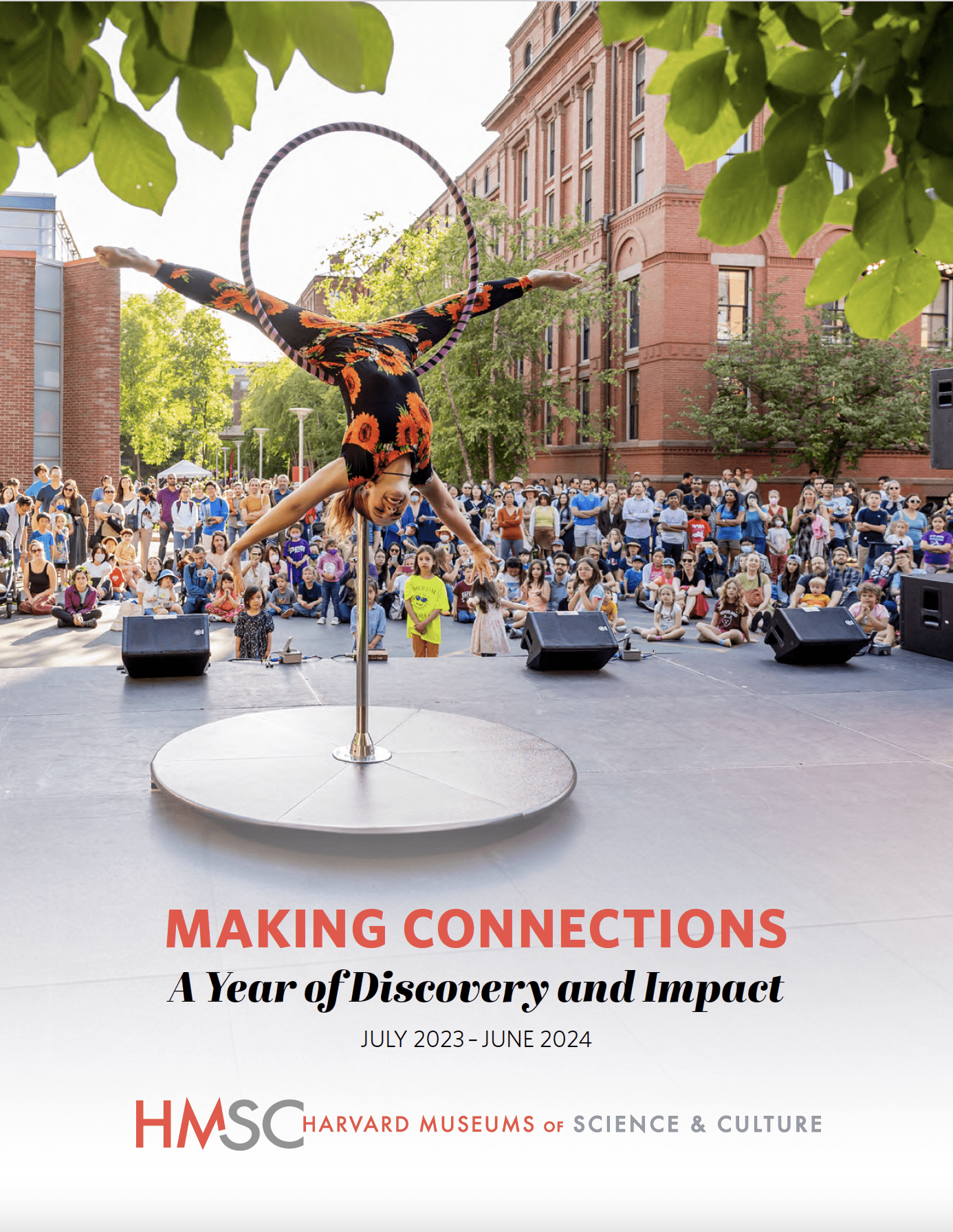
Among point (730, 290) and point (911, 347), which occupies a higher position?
point (730, 290)

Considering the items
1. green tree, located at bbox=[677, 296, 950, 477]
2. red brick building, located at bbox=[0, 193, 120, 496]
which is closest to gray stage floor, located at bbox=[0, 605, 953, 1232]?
green tree, located at bbox=[677, 296, 950, 477]

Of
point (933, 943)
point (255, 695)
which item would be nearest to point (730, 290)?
point (255, 695)

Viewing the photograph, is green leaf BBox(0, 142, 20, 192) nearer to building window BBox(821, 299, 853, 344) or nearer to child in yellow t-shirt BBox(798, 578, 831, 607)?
child in yellow t-shirt BBox(798, 578, 831, 607)

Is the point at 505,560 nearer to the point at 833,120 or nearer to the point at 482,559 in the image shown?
the point at 482,559

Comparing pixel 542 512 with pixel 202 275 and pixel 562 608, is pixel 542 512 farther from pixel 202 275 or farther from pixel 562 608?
pixel 202 275

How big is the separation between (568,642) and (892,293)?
740 centimetres

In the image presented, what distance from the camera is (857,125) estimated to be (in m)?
2.16

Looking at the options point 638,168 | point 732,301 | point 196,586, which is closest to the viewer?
point 196,586

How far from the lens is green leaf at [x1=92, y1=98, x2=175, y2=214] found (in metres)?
2.14

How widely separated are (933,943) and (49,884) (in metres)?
3.63

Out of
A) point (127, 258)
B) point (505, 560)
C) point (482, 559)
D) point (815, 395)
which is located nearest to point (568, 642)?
point (482, 559)

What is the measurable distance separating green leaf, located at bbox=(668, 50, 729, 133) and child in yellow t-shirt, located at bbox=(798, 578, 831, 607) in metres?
11.9

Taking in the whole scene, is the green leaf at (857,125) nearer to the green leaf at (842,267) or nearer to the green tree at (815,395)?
the green leaf at (842,267)

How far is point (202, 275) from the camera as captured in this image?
5.68 m
